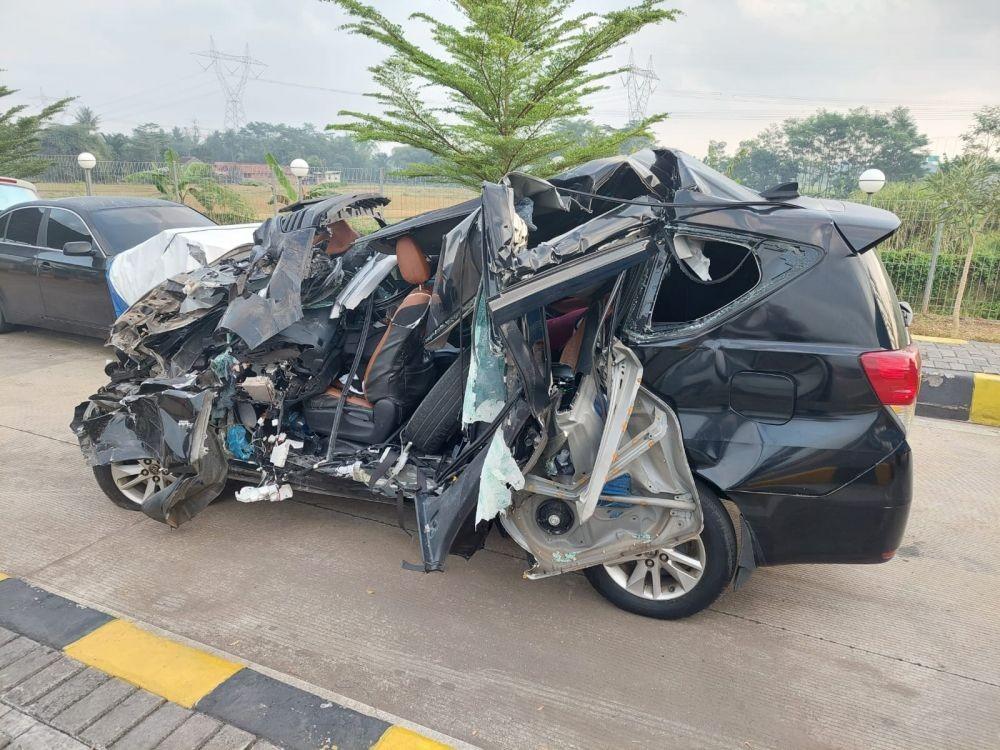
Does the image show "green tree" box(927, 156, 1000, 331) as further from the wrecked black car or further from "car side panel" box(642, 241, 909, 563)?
"car side panel" box(642, 241, 909, 563)

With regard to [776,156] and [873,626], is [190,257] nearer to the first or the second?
Answer: [873,626]

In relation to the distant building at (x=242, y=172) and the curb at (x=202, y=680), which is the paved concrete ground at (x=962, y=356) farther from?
the distant building at (x=242, y=172)

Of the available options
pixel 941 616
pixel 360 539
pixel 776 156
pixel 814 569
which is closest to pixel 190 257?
pixel 360 539

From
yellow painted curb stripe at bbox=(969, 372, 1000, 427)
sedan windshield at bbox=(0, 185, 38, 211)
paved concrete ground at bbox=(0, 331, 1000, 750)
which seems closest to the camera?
paved concrete ground at bbox=(0, 331, 1000, 750)

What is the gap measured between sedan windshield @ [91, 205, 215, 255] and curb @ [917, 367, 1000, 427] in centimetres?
762

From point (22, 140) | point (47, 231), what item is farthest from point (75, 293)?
point (22, 140)

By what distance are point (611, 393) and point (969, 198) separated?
27.6 feet

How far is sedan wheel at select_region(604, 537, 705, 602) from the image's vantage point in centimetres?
303

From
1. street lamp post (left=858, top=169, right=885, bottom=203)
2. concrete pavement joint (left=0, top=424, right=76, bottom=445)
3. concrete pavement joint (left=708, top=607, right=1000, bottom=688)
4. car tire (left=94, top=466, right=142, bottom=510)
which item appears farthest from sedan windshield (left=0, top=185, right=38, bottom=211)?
street lamp post (left=858, top=169, right=885, bottom=203)

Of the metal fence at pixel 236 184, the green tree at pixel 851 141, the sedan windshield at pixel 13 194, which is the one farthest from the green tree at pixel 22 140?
the green tree at pixel 851 141

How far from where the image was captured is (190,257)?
20.6ft

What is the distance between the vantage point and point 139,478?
3.99 meters

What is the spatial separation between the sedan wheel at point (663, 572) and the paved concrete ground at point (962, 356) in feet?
15.5

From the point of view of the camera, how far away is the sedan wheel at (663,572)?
119 inches
